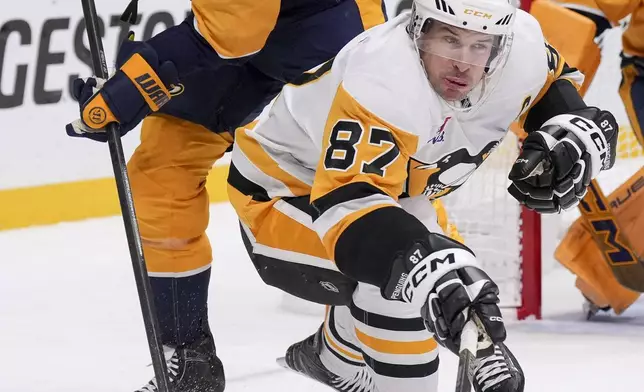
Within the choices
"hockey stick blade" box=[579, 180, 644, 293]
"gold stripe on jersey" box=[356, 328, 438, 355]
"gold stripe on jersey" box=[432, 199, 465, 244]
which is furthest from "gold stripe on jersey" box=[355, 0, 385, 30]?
"hockey stick blade" box=[579, 180, 644, 293]

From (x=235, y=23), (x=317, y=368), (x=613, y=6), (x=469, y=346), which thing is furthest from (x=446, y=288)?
(x=613, y=6)

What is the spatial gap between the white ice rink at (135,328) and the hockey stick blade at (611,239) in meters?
0.14

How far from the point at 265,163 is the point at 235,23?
26 centimetres

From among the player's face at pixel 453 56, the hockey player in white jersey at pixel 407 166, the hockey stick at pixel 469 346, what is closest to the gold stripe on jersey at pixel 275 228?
the hockey player in white jersey at pixel 407 166

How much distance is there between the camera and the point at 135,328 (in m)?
3.36

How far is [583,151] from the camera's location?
6.73 feet

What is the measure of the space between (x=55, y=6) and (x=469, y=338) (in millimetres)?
2878

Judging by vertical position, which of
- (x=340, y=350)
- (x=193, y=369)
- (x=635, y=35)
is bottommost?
(x=193, y=369)

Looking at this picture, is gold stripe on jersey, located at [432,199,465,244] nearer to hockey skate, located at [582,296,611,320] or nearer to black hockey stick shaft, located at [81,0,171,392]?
black hockey stick shaft, located at [81,0,171,392]

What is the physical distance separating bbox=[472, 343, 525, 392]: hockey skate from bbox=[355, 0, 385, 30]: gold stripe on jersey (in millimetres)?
829

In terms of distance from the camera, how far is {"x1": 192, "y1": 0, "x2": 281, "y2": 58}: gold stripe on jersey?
222cm

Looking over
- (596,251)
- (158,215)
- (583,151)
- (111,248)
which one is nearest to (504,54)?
(583,151)

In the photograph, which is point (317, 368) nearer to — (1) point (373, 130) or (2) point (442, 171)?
(2) point (442, 171)

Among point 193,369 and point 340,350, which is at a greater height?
point 340,350
